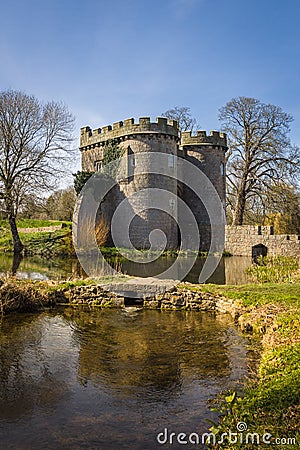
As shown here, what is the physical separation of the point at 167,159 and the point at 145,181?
6.78 ft

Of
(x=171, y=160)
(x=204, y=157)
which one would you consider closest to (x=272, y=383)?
(x=171, y=160)

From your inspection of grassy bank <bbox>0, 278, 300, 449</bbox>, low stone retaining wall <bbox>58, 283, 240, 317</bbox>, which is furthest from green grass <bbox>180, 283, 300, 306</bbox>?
low stone retaining wall <bbox>58, 283, 240, 317</bbox>

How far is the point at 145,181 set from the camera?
26.9 metres

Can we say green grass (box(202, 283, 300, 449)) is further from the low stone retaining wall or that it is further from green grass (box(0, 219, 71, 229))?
green grass (box(0, 219, 71, 229))

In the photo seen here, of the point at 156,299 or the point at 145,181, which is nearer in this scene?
the point at 156,299

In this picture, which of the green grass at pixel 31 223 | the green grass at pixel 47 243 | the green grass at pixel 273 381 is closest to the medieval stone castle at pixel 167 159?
the green grass at pixel 47 243

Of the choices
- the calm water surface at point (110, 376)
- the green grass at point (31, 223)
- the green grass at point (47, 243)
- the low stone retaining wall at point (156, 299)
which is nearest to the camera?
the calm water surface at point (110, 376)

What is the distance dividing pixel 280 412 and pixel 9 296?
7.52 m

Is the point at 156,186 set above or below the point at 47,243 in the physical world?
above

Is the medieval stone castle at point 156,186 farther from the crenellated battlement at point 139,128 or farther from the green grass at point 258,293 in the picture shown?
the green grass at point 258,293

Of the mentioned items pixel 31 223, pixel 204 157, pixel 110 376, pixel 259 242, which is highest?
pixel 204 157

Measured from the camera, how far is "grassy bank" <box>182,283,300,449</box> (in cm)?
390

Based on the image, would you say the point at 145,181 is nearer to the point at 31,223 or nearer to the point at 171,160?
the point at 171,160

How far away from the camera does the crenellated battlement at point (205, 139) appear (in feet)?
97.2
